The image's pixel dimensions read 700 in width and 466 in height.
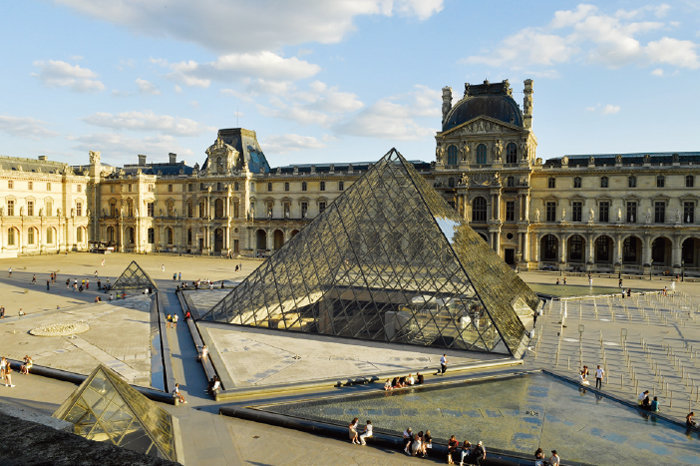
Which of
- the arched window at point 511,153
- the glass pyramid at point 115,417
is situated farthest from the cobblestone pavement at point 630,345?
the arched window at point 511,153

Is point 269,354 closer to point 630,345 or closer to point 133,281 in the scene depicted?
point 630,345

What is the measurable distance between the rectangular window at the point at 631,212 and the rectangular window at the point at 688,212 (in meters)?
3.75

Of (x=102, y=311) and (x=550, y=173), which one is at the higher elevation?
(x=550, y=173)

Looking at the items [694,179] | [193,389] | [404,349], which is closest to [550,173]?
[694,179]

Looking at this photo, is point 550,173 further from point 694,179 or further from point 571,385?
point 571,385

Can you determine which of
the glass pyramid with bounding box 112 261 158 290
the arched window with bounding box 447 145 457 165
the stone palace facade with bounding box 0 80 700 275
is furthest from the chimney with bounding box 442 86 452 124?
the glass pyramid with bounding box 112 261 158 290

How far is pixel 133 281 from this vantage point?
32.1 m

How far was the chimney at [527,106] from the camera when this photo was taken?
44969 millimetres

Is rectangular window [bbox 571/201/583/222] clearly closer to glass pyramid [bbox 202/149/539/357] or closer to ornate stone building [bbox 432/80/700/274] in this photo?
ornate stone building [bbox 432/80/700/274]

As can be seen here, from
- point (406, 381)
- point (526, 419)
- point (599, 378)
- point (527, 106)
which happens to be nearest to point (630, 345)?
point (599, 378)

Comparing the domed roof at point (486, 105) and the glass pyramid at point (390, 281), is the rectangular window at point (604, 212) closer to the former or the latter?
the domed roof at point (486, 105)

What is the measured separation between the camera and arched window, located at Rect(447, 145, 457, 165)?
157ft

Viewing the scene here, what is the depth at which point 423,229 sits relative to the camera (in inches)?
910

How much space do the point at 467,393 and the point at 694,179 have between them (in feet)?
130
